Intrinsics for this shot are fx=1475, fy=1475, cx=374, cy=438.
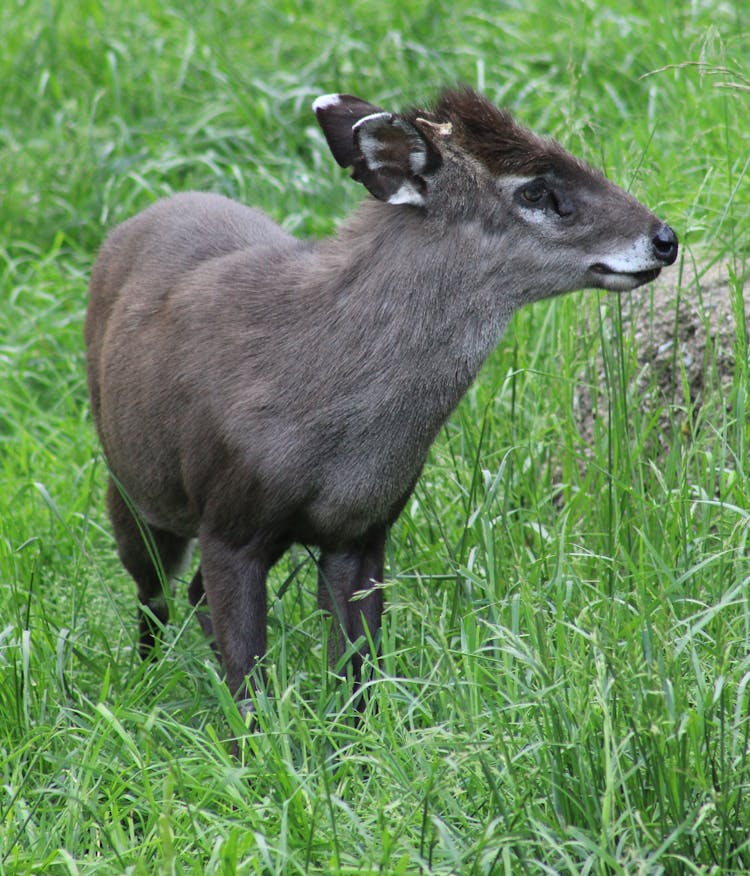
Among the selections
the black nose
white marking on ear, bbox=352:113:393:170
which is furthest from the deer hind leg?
the black nose

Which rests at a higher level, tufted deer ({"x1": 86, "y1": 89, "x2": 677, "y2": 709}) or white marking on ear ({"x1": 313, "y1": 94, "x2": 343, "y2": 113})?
white marking on ear ({"x1": 313, "y1": 94, "x2": 343, "y2": 113})

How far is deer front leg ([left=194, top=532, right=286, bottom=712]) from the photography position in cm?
386

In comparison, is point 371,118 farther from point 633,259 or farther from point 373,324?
point 633,259

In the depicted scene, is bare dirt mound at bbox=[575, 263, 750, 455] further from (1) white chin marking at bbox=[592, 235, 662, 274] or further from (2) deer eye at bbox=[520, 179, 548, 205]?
(2) deer eye at bbox=[520, 179, 548, 205]

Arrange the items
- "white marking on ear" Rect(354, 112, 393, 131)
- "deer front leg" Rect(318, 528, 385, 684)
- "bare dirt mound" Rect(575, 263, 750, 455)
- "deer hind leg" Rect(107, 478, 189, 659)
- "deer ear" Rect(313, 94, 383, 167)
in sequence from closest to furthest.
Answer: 1. "white marking on ear" Rect(354, 112, 393, 131)
2. "deer ear" Rect(313, 94, 383, 167)
3. "deer front leg" Rect(318, 528, 385, 684)
4. "bare dirt mound" Rect(575, 263, 750, 455)
5. "deer hind leg" Rect(107, 478, 189, 659)

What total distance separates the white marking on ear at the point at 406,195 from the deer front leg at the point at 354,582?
91cm

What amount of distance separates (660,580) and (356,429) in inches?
33.2

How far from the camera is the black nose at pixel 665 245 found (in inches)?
147

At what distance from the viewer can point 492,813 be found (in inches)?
Answer: 120

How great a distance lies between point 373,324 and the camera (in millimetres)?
3773

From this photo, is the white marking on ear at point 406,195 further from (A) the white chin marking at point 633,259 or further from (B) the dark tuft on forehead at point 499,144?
(A) the white chin marking at point 633,259

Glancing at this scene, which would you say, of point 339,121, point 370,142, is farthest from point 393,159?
point 339,121

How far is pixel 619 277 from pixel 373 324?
644 mm

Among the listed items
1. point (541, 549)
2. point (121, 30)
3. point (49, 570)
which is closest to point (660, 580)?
point (541, 549)
